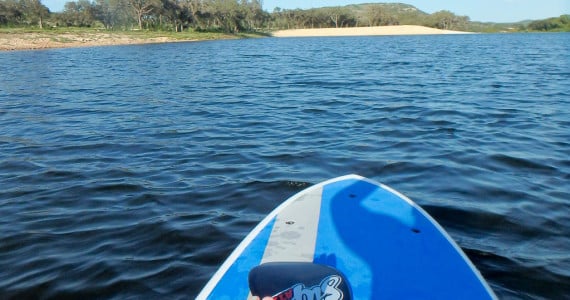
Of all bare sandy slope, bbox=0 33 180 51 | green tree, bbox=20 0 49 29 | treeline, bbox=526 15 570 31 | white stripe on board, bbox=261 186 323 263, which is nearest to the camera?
white stripe on board, bbox=261 186 323 263

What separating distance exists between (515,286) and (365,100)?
29.7 feet

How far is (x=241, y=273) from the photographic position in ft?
9.71

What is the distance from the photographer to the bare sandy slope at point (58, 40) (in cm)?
4963

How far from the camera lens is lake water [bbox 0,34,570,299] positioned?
3941mm

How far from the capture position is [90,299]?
3.51 m

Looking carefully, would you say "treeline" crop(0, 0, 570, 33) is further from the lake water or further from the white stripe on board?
the white stripe on board

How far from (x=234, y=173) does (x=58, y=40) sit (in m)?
58.5

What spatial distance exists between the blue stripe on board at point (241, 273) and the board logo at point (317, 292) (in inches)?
16.8

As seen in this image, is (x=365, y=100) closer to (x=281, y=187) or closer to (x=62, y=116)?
(x=281, y=187)

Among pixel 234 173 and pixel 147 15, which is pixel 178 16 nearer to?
pixel 147 15

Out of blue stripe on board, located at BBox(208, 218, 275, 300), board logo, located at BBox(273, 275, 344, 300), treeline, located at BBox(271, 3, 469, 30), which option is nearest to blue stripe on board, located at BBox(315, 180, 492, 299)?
board logo, located at BBox(273, 275, 344, 300)

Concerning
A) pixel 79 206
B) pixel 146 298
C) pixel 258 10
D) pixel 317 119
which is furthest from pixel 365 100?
pixel 258 10

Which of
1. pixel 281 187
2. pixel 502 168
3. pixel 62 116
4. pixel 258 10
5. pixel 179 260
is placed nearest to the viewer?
pixel 179 260

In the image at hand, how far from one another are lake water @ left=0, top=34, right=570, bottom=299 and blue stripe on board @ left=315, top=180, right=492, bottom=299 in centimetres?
84
